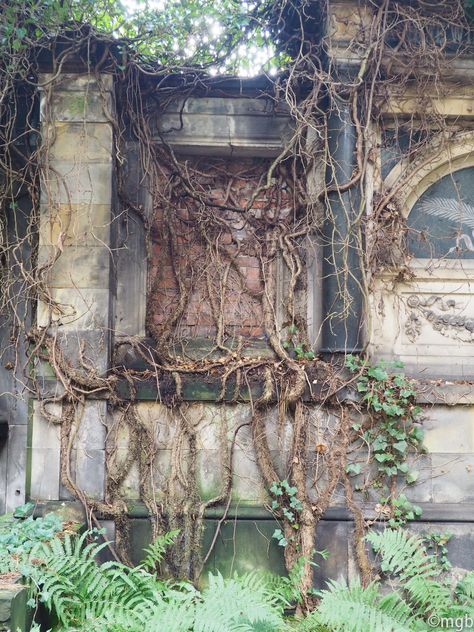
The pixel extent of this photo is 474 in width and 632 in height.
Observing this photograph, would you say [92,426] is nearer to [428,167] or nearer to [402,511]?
[402,511]

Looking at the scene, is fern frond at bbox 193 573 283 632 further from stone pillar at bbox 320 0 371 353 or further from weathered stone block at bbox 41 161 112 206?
weathered stone block at bbox 41 161 112 206

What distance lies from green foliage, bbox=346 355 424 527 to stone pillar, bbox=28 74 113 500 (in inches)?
79.1

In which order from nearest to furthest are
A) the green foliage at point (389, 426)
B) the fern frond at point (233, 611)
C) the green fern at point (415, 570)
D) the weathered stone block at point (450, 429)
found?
the fern frond at point (233, 611) → the green fern at point (415, 570) → the green foliage at point (389, 426) → the weathered stone block at point (450, 429)

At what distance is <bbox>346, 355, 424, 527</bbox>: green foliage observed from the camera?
5.63 metres

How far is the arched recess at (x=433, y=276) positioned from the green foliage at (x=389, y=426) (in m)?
0.43

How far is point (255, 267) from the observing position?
6613 mm

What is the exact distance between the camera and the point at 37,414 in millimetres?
5641

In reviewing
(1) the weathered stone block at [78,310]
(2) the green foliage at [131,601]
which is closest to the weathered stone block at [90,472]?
(2) the green foliage at [131,601]

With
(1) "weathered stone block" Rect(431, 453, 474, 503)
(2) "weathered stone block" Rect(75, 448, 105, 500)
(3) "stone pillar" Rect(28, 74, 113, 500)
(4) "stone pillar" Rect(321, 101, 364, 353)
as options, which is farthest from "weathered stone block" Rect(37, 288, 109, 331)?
(1) "weathered stone block" Rect(431, 453, 474, 503)

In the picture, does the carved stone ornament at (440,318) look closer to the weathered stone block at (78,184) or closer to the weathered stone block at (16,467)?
the weathered stone block at (78,184)

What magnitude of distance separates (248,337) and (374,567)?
2175 mm

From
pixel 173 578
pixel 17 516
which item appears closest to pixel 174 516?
pixel 173 578

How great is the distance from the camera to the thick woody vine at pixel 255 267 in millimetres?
5641

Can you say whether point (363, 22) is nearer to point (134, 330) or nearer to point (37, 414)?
point (134, 330)
